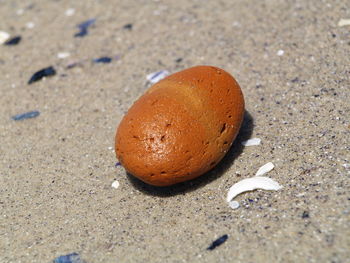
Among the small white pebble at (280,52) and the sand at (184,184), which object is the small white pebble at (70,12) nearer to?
the sand at (184,184)

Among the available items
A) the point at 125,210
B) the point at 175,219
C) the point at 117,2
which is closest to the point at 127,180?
the point at 125,210

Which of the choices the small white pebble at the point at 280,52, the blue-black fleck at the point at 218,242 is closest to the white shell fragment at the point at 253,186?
the blue-black fleck at the point at 218,242

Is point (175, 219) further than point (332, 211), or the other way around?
point (175, 219)

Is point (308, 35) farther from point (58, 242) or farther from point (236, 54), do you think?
point (58, 242)

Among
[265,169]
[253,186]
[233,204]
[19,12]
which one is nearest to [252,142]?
[265,169]

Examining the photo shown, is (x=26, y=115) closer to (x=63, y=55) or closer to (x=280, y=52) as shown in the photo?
(x=63, y=55)
